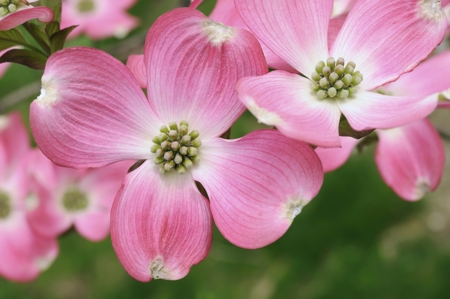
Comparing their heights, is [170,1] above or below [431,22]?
below

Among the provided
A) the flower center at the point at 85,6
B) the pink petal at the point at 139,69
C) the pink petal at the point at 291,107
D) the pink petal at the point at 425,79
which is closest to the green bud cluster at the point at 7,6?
the pink petal at the point at 139,69

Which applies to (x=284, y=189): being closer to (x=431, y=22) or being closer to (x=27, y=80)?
(x=431, y=22)

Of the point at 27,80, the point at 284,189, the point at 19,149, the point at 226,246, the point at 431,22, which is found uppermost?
the point at 431,22

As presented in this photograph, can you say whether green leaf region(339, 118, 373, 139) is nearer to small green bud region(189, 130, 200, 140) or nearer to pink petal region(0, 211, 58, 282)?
small green bud region(189, 130, 200, 140)

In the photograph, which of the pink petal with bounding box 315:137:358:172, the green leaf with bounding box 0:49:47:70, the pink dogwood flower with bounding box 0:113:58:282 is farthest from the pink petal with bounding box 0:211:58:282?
the pink petal with bounding box 315:137:358:172

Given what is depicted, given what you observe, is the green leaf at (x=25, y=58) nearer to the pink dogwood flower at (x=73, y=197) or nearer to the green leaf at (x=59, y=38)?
the green leaf at (x=59, y=38)

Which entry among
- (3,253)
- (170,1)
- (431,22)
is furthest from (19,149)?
(170,1)

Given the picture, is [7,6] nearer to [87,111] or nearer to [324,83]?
[87,111]
